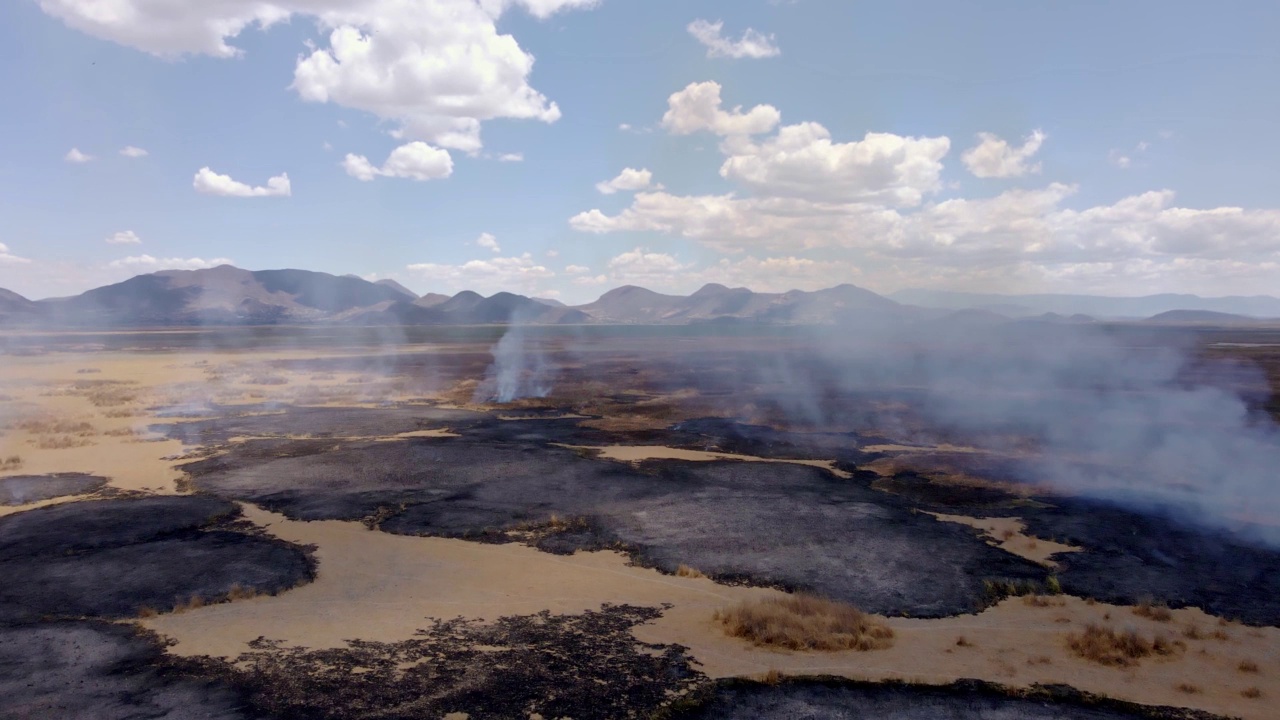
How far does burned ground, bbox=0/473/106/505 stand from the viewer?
86.3 feet

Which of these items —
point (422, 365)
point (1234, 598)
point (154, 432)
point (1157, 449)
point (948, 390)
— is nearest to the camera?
point (1234, 598)

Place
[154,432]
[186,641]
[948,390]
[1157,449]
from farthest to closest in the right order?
[948,390], [154,432], [1157,449], [186,641]

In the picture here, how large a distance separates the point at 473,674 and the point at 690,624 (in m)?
4.79

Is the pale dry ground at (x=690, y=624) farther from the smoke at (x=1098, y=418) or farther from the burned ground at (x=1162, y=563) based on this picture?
the smoke at (x=1098, y=418)

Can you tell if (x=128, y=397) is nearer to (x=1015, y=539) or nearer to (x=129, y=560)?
(x=129, y=560)

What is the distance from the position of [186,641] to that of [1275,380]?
3120 inches

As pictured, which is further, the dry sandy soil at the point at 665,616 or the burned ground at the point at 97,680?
the dry sandy soil at the point at 665,616

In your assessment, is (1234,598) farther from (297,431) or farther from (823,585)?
(297,431)

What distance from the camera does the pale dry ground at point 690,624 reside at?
13680 millimetres

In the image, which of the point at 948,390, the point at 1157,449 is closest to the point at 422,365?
the point at 948,390

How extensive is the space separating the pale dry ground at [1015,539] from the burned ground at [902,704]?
25.6 ft

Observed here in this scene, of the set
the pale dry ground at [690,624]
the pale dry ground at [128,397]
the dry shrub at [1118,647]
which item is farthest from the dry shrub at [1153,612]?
the pale dry ground at [128,397]

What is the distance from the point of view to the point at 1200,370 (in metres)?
74.1

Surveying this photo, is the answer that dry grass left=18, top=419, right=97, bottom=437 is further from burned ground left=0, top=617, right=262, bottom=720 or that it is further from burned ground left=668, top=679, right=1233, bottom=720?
burned ground left=668, top=679, right=1233, bottom=720
